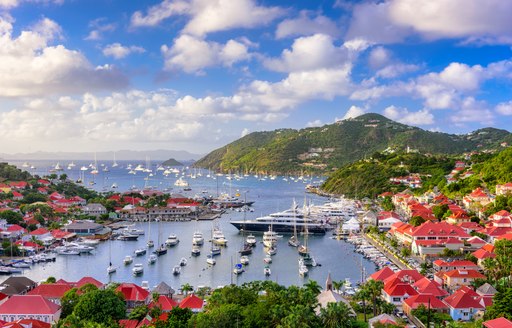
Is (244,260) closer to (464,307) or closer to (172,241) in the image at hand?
(172,241)

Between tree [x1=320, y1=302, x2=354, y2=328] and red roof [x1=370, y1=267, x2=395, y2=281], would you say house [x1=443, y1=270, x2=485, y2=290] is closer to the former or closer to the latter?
red roof [x1=370, y1=267, x2=395, y2=281]

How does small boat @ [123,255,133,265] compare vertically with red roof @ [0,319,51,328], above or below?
below

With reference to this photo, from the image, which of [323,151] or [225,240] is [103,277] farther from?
[323,151]

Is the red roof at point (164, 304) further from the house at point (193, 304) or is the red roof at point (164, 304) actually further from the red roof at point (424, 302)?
the red roof at point (424, 302)

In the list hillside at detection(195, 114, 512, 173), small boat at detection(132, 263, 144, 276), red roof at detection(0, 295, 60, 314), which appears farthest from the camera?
hillside at detection(195, 114, 512, 173)

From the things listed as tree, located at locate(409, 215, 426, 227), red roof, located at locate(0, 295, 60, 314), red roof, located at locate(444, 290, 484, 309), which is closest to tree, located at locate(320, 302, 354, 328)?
red roof, located at locate(444, 290, 484, 309)

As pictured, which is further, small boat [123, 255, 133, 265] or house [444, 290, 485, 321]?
small boat [123, 255, 133, 265]
